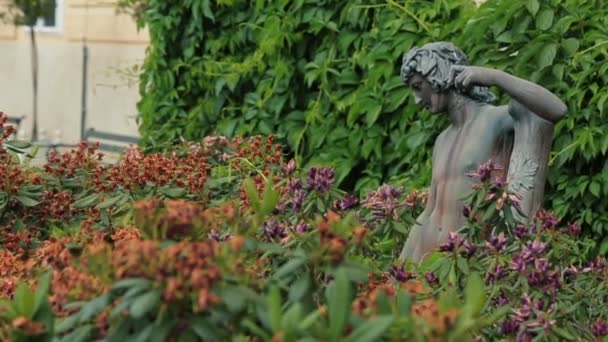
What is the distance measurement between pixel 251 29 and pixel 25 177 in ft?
12.2

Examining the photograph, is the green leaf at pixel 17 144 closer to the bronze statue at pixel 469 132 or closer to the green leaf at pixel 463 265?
the bronze statue at pixel 469 132

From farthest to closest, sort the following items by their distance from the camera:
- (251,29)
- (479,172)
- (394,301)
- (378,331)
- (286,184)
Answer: (251,29)
(286,184)
(479,172)
(394,301)
(378,331)

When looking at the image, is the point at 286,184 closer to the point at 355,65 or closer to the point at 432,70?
the point at 432,70

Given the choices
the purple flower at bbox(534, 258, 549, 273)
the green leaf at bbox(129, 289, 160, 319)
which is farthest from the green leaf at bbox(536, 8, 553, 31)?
the green leaf at bbox(129, 289, 160, 319)

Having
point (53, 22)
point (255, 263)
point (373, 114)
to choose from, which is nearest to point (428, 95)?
point (373, 114)

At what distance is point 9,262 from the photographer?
3420 millimetres

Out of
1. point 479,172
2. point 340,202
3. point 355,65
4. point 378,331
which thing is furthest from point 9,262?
point 355,65

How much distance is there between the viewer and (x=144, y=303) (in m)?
2.12

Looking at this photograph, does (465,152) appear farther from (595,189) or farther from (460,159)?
(595,189)

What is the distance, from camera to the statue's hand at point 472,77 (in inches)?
183

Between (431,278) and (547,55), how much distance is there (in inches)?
111

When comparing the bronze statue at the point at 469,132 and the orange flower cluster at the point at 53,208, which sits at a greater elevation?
the bronze statue at the point at 469,132

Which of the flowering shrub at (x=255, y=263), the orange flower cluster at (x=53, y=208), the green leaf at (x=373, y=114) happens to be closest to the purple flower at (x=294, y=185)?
the flowering shrub at (x=255, y=263)

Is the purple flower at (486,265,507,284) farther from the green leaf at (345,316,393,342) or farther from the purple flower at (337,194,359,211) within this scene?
the green leaf at (345,316,393,342)
